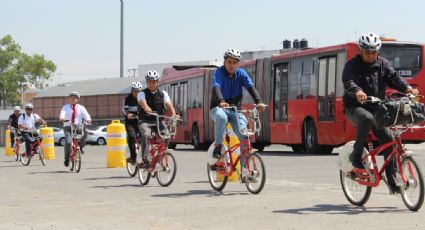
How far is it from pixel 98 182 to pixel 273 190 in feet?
13.0

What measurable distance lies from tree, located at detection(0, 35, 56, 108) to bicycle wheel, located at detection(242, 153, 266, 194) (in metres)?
115

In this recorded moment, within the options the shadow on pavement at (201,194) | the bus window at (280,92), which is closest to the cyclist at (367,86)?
the shadow on pavement at (201,194)

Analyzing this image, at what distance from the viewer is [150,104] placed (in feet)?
45.1

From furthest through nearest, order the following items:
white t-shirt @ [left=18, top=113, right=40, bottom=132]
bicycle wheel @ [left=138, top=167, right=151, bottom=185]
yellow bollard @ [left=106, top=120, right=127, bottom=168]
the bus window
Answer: the bus window, white t-shirt @ [left=18, top=113, right=40, bottom=132], yellow bollard @ [left=106, top=120, right=127, bottom=168], bicycle wheel @ [left=138, top=167, right=151, bottom=185]

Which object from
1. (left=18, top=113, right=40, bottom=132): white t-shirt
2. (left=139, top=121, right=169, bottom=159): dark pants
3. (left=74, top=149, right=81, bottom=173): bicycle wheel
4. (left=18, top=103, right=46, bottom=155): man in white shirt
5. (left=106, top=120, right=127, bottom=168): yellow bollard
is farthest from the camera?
(left=18, top=113, right=40, bottom=132): white t-shirt

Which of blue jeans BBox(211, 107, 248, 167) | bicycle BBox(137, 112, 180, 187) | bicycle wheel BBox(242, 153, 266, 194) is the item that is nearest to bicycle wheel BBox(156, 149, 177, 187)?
bicycle BBox(137, 112, 180, 187)

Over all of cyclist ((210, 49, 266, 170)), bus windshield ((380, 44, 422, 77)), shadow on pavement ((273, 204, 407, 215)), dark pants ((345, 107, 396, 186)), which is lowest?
shadow on pavement ((273, 204, 407, 215))

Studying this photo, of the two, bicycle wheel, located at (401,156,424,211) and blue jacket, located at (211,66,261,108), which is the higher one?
blue jacket, located at (211,66,261,108)

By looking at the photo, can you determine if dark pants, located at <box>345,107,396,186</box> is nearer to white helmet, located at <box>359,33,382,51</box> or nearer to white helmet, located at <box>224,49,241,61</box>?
white helmet, located at <box>359,33,382,51</box>

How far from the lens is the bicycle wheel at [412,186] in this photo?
27.0 ft

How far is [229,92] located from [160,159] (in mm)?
2171

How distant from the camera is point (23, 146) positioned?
76.1 ft

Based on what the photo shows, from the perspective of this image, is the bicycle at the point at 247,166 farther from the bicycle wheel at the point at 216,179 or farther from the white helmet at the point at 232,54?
the white helmet at the point at 232,54

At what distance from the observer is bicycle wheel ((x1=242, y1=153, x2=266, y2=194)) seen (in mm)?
10839
